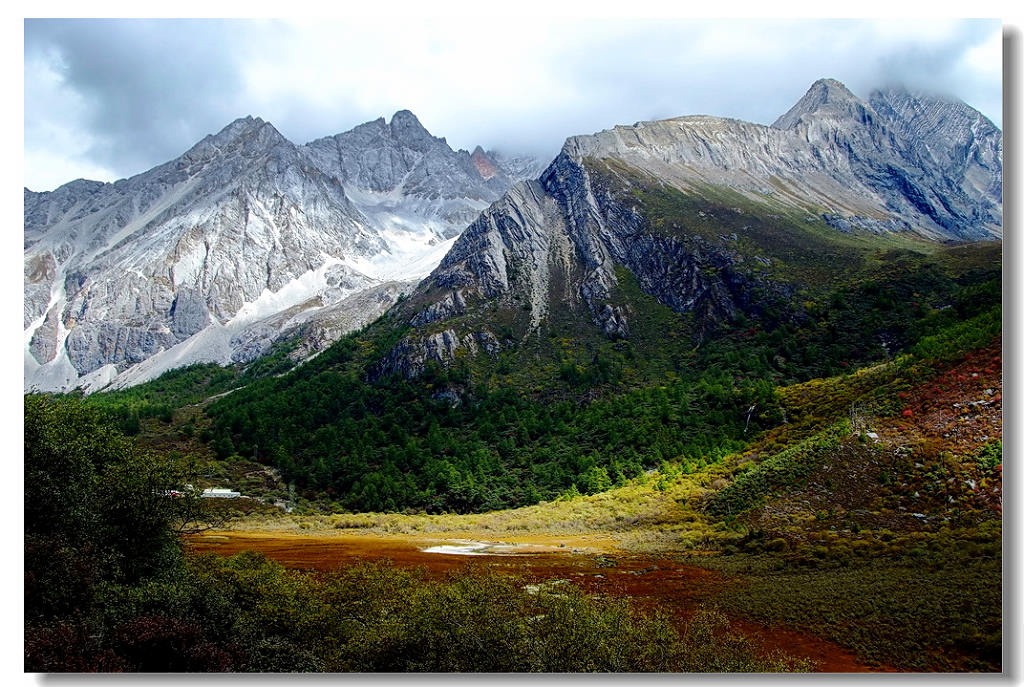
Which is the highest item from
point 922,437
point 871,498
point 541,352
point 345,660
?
point 541,352

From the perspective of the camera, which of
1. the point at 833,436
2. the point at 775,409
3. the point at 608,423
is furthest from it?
the point at 608,423

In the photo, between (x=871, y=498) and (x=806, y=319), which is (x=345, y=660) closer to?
(x=871, y=498)

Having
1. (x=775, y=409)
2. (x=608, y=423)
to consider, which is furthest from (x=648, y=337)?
(x=775, y=409)

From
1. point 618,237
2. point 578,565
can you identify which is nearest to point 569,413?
point 618,237

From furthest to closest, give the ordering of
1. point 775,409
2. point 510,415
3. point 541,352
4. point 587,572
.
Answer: point 541,352
point 510,415
point 775,409
point 587,572

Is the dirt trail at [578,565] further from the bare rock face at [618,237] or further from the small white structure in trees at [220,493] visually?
the bare rock face at [618,237]

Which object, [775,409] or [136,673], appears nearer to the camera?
[136,673]

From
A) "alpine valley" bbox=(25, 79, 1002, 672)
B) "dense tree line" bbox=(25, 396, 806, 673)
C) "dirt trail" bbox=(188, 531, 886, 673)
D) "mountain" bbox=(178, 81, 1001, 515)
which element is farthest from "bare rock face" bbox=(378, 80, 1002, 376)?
"dense tree line" bbox=(25, 396, 806, 673)
